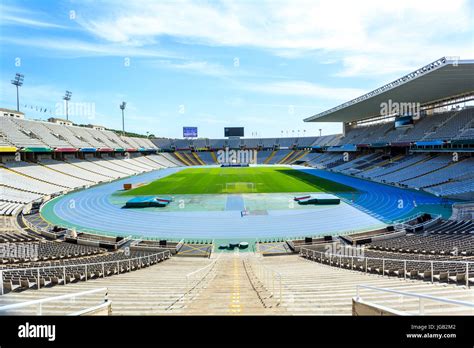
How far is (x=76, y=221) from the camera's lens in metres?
25.8

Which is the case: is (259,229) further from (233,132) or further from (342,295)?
(233,132)

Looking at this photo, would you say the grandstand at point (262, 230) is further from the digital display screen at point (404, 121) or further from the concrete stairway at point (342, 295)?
the digital display screen at point (404, 121)

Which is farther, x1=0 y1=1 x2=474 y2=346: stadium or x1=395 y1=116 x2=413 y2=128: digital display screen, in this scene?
x1=395 y1=116 x2=413 y2=128: digital display screen

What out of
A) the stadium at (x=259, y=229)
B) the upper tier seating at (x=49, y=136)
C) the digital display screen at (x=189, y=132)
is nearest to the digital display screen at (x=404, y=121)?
the stadium at (x=259, y=229)

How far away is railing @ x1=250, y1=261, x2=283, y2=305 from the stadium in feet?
0.29

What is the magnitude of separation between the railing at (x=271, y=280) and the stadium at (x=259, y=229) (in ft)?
0.29

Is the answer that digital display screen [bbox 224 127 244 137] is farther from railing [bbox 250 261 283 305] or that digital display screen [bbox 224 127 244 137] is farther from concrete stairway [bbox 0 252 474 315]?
concrete stairway [bbox 0 252 474 315]

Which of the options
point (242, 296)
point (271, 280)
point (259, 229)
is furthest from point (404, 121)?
point (242, 296)

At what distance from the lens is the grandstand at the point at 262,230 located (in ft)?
26.4

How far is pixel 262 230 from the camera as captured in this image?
902 inches

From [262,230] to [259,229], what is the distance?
34cm

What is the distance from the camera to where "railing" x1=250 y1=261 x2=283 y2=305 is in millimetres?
7695

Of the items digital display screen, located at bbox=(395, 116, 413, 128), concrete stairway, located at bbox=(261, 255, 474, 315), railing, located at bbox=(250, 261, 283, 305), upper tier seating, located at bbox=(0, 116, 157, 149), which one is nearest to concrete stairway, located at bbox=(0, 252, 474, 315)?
concrete stairway, located at bbox=(261, 255, 474, 315)
